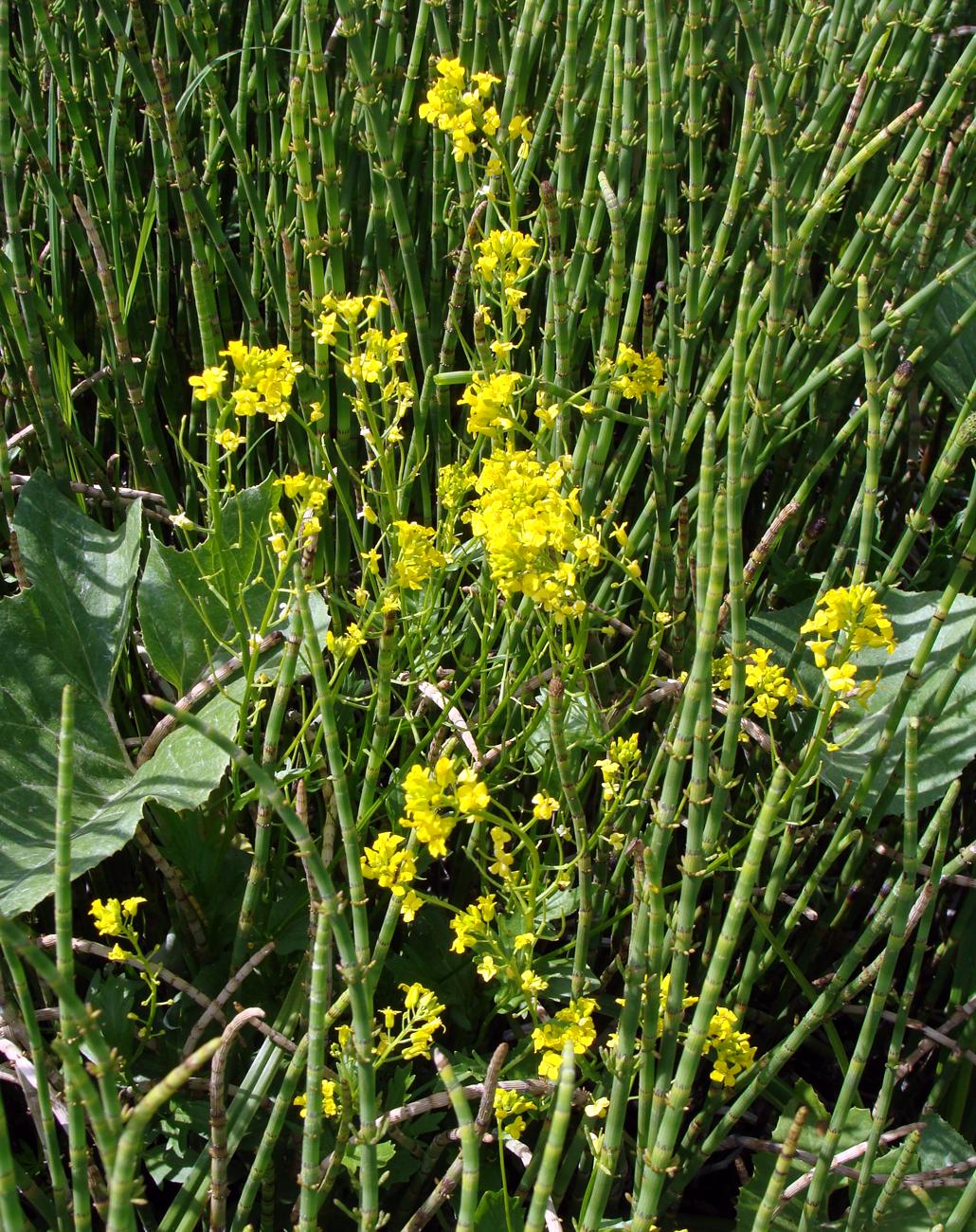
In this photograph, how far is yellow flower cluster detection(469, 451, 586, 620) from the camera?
95 centimetres

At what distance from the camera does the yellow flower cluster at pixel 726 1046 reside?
1.04 metres

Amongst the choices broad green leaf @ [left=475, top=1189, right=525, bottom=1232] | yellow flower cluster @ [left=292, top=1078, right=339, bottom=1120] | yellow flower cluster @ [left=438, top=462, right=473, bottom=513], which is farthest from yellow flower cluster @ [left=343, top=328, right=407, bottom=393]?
broad green leaf @ [left=475, top=1189, right=525, bottom=1232]

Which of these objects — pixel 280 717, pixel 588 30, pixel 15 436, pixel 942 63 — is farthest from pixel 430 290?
pixel 942 63

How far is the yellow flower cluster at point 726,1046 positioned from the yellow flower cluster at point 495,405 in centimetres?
56

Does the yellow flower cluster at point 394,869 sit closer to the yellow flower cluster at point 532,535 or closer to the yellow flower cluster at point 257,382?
the yellow flower cluster at point 532,535

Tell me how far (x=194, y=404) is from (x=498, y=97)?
0.60m

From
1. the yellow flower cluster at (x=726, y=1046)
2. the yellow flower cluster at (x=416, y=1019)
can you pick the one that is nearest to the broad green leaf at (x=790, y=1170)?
the yellow flower cluster at (x=726, y=1046)

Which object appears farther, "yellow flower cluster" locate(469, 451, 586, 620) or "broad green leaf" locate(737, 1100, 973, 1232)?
"broad green leaf" locate(737, 1100, 973, 1232)

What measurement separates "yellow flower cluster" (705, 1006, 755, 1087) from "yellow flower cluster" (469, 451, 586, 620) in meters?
0.39

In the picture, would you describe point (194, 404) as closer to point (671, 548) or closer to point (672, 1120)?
point (671, 548)

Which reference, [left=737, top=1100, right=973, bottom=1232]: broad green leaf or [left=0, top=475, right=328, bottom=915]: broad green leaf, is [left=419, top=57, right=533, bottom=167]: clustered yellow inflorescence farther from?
[left=737, top=1100, right=973, bottom=1232]: broad green leaf

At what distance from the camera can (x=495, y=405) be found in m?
1.13

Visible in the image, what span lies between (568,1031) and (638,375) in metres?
0.64

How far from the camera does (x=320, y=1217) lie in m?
1.16
